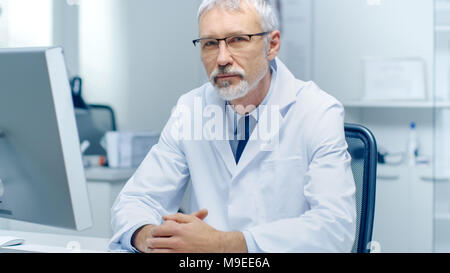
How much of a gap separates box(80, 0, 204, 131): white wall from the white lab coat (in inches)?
69.6

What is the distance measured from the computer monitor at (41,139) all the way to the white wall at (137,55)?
2.20 meters

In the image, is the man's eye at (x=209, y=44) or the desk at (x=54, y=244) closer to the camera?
the desk at (x=54, y=244)

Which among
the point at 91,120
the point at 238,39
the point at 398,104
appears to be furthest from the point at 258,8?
the point at 91,120

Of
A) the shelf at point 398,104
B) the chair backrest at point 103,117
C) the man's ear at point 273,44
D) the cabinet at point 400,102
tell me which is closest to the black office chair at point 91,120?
the chair backrest at point 103,117

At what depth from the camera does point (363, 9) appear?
292 centimetres

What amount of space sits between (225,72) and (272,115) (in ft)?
0.51

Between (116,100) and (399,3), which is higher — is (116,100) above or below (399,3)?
below

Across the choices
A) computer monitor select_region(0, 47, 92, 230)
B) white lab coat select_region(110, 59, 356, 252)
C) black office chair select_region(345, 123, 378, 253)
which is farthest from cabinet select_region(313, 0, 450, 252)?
computer monitor select_region(0, 47, 92, 230)

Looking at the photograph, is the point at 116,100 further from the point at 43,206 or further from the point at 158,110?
the point at 43,206

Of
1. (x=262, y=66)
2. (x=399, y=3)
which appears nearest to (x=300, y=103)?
(x=262, y=66)

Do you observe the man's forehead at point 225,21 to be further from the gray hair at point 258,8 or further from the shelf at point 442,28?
the shelf at point 442,28

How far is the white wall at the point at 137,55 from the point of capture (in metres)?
2.91

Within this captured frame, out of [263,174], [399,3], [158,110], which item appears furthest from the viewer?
[158,110]

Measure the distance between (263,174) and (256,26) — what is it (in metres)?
0.35
